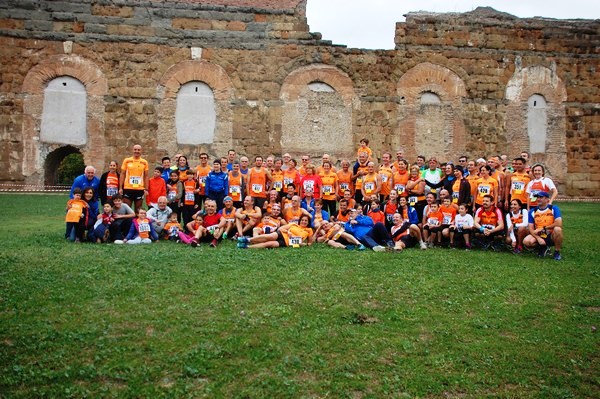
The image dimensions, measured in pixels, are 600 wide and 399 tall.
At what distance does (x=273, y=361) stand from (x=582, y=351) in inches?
106

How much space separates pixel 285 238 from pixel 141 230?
8.16ft

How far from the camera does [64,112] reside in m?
16.9

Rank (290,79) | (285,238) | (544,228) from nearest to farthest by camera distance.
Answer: (544,228) < (285,238) < (290,79)

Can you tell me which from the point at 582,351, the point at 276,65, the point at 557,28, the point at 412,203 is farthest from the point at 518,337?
the point at 557,28

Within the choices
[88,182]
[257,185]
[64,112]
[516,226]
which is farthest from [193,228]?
[64,112]

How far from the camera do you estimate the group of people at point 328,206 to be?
924 cm

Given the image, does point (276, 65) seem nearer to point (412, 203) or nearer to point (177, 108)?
point (177, 108)

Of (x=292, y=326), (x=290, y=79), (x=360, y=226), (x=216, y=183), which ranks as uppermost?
(x=290, y=79)

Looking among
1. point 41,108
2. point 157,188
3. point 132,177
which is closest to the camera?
point 157,188

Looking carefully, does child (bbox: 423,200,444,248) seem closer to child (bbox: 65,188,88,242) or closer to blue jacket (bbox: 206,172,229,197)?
blue jacket (bbox: 206,172,229,197)

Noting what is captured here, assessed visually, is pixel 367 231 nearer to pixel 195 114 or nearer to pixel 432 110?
pixel 195 114

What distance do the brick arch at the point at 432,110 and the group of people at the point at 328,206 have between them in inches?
301

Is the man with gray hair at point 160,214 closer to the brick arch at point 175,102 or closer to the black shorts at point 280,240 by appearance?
the black shorts at point 280,240

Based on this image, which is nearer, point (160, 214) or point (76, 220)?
point (76, 220)
